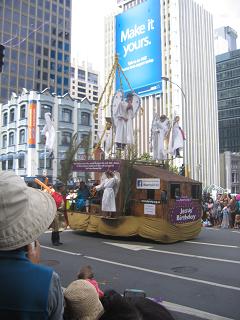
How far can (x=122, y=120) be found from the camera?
59.3 feet

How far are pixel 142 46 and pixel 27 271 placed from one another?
85400mm

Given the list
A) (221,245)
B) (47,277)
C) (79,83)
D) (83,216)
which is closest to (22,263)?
(47,277)

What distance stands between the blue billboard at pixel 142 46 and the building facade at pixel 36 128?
29.2 metres

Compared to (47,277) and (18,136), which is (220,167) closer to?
(18,136)

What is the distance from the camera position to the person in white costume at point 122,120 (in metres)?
18.0

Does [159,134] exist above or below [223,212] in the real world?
above

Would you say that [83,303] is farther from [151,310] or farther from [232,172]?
[232,172]

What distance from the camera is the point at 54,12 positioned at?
309 ft

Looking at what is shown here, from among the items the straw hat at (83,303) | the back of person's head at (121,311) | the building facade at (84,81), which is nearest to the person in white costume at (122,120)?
the straw hat at (83,303)

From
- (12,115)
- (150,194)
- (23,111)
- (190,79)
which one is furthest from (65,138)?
(190,79)

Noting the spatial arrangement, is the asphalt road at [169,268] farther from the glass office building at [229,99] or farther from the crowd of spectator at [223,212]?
the glass office building at [229,99]

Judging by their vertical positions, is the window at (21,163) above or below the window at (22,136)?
below

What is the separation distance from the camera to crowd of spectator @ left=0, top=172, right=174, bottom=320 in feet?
5.88

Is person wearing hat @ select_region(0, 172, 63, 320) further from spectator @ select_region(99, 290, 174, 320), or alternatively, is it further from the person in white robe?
the person in white robe
